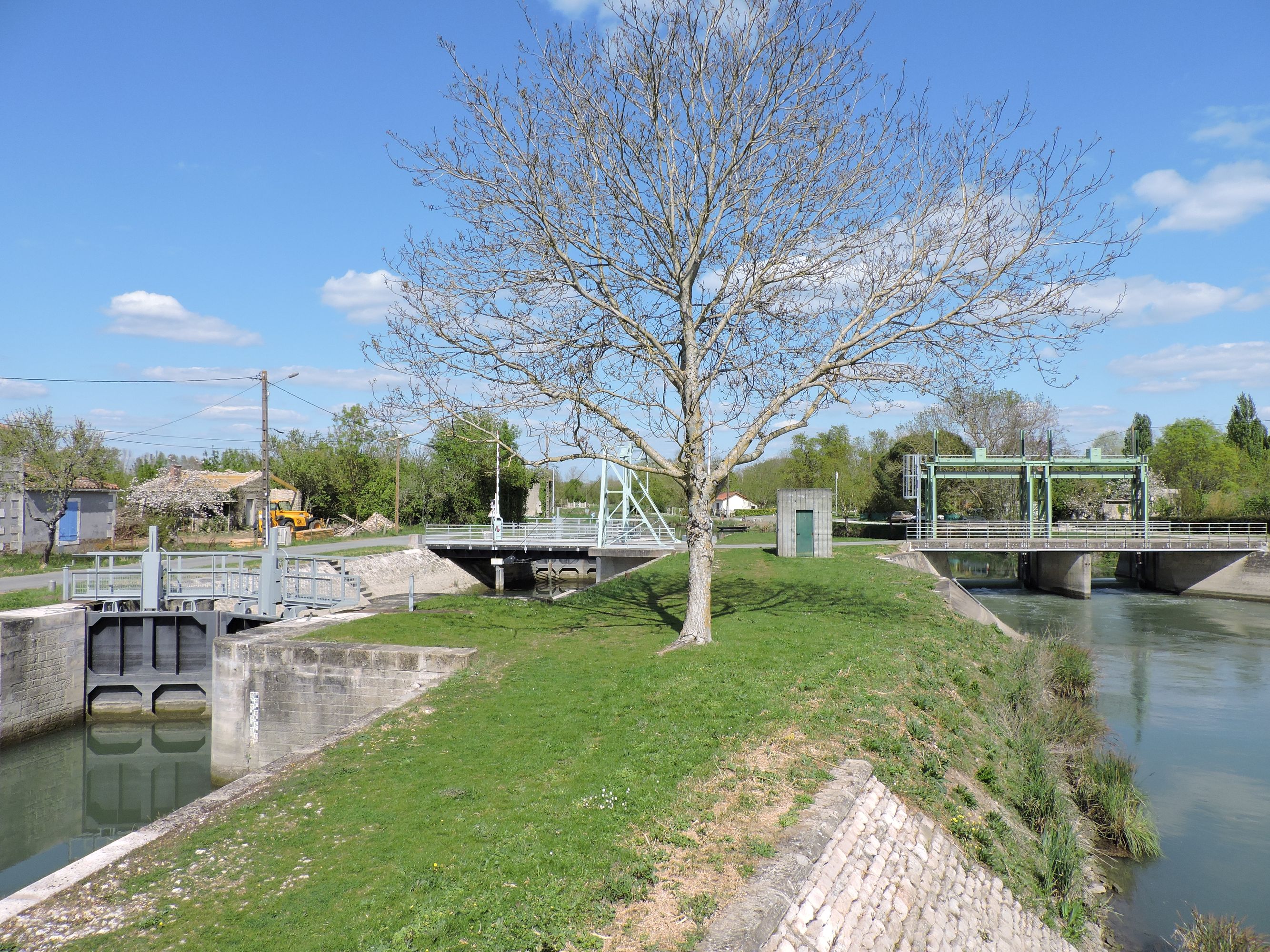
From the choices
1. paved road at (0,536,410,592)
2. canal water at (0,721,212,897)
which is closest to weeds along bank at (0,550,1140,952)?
canal water at (0,721,212,897)

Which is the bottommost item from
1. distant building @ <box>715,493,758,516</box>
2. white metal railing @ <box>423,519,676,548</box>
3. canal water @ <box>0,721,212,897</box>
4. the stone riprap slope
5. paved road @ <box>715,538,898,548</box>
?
canal water @ <box>0,721,212,897</box>

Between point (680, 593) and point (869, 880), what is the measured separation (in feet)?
44.9

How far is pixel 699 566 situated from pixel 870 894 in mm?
6529

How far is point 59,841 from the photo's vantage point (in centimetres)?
1210

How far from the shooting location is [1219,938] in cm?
733

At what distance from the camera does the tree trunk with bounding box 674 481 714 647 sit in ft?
39.9

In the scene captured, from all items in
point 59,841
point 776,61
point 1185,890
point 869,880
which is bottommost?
point 59,841

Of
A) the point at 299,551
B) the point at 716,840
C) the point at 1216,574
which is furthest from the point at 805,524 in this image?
the point at 716,840

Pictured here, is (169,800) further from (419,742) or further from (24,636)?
(419,742)

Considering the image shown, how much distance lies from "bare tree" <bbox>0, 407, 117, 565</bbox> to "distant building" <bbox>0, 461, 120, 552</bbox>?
212 mm

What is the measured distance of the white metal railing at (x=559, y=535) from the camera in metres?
34.8

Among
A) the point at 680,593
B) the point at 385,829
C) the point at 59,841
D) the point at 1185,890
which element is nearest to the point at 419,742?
the point at 385,829

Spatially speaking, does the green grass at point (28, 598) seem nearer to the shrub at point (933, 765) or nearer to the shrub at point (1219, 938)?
the shrub at point (933, 765)

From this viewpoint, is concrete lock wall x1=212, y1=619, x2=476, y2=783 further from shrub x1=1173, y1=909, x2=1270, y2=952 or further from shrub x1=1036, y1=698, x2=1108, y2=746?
shrub x1=1036, y1=698, x2=1108, y2=746
